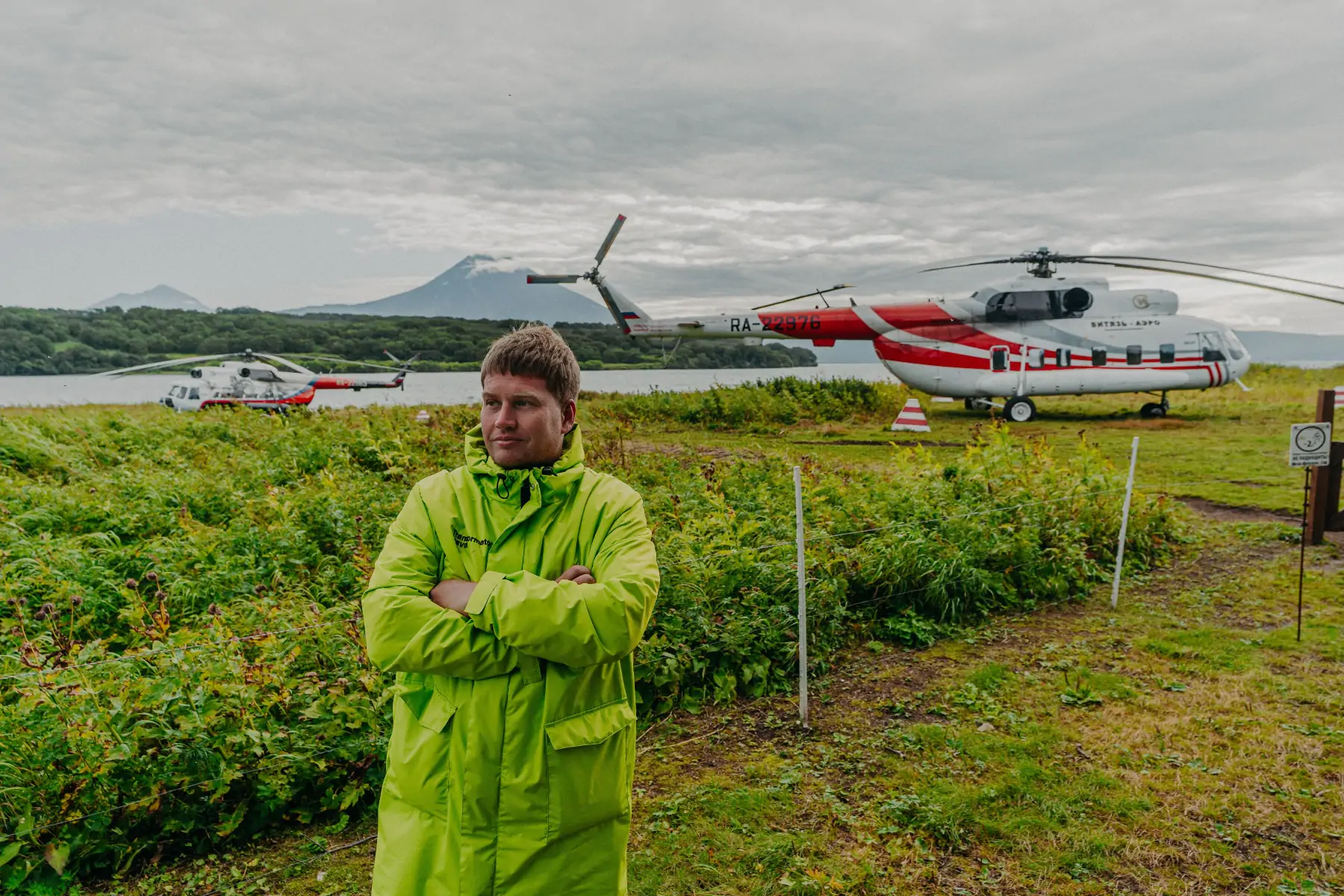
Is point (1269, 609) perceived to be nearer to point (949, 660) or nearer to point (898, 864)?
point (949, 660)

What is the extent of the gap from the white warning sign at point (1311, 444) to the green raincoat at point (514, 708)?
6840 mm

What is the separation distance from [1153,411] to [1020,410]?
3690 mm

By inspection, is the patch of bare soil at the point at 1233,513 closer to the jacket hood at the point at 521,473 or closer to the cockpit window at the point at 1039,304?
the jacket hood at the point at 521,473

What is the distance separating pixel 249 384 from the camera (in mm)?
27250

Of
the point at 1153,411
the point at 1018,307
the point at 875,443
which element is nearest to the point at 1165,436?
the point at 1153,411

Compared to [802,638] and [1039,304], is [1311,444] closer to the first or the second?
[802,638]

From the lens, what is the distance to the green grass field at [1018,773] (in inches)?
121

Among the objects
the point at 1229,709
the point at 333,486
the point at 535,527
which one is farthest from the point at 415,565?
the point at 333,486

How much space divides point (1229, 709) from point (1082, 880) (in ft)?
7.34

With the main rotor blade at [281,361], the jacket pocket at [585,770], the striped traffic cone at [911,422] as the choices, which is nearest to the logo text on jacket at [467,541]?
the jacket pocket at [585,770]

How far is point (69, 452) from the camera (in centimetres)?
959

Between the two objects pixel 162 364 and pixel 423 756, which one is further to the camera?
pixel 162 364

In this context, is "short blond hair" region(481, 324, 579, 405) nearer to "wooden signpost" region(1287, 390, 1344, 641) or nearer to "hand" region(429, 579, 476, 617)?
"hand" region(429, 579, 476, 617)

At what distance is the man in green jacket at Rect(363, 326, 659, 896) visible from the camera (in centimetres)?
177
